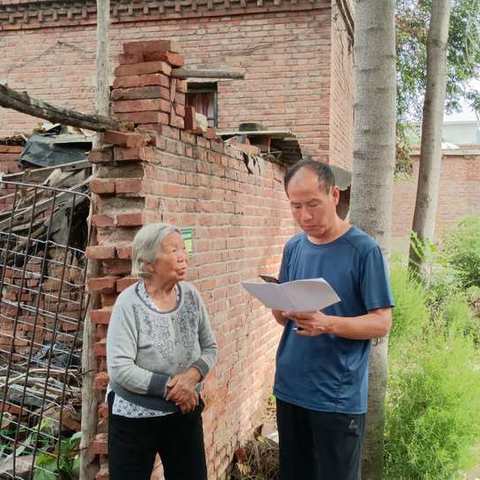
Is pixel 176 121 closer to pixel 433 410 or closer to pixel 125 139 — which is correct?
pixel 125 139

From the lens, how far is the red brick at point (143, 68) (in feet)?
10.6

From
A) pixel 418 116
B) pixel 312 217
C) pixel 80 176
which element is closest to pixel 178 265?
pixel 312 217

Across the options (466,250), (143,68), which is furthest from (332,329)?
(466,250)

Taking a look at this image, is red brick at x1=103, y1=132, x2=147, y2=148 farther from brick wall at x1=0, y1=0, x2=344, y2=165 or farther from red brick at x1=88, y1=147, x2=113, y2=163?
brick wall at x1=0, y1=0, x2=344, y2=165

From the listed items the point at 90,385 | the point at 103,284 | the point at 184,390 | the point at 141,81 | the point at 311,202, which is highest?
the point at 141,81

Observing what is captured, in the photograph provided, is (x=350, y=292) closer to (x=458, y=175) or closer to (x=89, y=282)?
(x=89, y=282)

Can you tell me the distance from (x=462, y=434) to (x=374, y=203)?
168 centimetres

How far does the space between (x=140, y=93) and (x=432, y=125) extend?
6.48 metres

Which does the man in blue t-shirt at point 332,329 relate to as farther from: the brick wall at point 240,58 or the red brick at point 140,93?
the brick wall at point 240,58

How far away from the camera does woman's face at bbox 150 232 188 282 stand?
2.50 metres

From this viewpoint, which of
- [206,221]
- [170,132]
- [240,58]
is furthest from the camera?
[240,58]

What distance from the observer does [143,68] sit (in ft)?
10.7

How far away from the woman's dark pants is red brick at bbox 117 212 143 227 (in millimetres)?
927

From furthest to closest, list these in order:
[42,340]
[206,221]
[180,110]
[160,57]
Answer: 1. [42,340]
2. [206,221]
3. [180,110]
4. [160,57]
